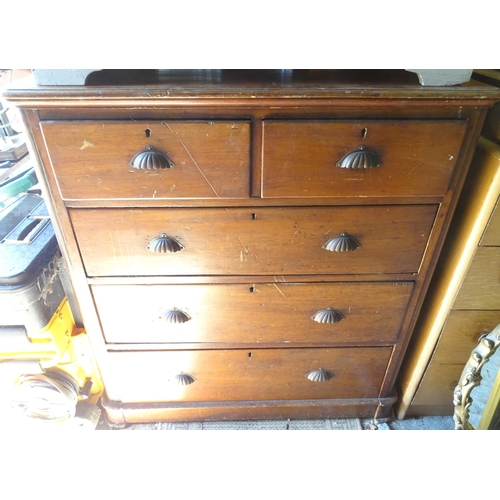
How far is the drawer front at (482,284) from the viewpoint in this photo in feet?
3.43

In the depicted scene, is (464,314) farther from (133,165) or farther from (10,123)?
(10,123)

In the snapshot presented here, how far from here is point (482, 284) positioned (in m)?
1.09

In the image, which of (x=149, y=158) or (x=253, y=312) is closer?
(x=149, y=158)

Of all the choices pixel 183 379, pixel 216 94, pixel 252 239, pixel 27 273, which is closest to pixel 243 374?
pixel 183 379

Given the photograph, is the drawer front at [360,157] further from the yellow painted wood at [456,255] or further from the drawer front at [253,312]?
the drawer front at [253,312]

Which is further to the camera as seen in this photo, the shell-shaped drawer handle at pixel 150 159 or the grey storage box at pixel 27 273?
the grey storage box at pixel 27 273

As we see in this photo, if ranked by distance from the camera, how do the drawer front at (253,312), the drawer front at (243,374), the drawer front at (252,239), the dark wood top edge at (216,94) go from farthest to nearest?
1. the drawer front at (243,374)
2. the drawer front at (253,312)
3. the drawer front at (252,239)
4. the dark wood top edge at (216,94)

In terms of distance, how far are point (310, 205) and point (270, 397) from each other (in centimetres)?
73

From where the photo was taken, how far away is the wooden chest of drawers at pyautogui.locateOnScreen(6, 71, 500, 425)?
2.72 ft

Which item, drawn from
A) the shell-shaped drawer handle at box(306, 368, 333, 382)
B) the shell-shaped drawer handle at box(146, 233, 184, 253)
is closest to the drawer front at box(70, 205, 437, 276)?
the shell-shaped drawer handle at box(146, 233, 184, 253)

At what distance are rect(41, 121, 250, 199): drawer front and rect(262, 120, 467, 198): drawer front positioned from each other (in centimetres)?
8

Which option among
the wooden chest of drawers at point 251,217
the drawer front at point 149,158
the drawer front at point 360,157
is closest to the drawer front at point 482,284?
the wooden chest of drawers at point 251,217

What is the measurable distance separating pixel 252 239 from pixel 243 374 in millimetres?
512

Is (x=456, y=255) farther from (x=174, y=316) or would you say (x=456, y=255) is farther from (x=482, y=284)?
(x=174, y=316)
